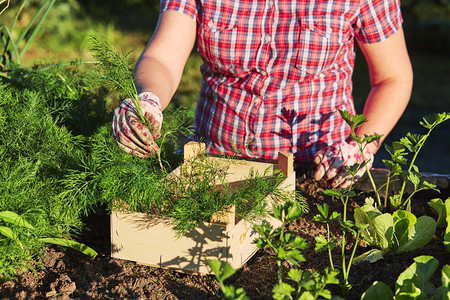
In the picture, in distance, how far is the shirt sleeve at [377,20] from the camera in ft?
6.63

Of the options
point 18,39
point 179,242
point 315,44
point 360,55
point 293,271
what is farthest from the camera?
point 360,55

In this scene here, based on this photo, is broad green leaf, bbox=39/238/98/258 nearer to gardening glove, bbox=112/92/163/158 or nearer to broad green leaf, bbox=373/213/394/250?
gardening glove, bbox=112/92/163/158

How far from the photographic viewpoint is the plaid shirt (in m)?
2.03

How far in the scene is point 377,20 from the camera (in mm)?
2033

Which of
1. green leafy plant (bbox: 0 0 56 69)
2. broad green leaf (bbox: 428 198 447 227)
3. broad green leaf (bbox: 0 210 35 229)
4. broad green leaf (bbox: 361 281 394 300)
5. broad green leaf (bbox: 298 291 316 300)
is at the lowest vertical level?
broad green leaf (bbox: 428 198 447 227)

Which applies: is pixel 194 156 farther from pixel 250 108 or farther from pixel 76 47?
pixel 76 47

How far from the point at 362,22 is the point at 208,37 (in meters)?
0.59

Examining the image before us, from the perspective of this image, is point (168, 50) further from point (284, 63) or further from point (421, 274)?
point (421, 274)

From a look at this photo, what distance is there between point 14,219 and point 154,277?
367 millimetres

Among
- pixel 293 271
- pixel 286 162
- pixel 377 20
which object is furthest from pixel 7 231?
pixel 377 20

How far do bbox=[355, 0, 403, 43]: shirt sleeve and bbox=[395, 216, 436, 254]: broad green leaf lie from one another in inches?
35.7

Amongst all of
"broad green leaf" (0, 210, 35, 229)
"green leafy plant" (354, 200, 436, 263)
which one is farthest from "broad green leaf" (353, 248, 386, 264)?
"broad green leaf" (0, 210, 35, 229)

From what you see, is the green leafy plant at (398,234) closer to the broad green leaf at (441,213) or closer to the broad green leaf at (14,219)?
the broad green leaf at (441,213)

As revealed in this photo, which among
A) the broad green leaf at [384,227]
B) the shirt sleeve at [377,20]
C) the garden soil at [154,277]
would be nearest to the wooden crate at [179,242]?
the garden soil at [154,277]
